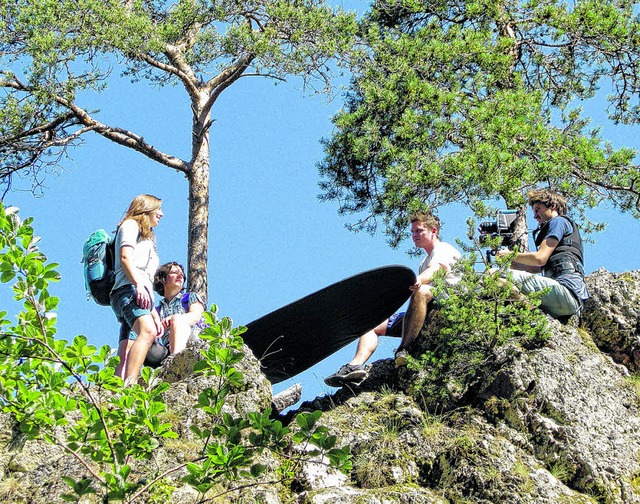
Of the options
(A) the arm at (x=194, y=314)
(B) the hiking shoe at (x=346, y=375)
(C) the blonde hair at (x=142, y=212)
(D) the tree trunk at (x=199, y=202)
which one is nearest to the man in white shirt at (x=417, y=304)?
(B) the hiking shoe at (x=346, y=375)

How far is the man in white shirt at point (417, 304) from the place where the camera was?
24.5ft

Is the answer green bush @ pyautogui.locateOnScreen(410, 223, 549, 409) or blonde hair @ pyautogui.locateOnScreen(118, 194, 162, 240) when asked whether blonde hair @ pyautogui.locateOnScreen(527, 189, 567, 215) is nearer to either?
green bush @ pyautogui.locateOnScreen(410, 223, 549, 409)

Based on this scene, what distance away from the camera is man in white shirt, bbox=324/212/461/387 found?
294 inches

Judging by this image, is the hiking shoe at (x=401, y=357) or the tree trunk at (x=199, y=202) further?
the tree trunk at (x=199, y=202)

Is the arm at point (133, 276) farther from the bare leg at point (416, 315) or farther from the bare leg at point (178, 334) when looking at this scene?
the bare leg at point (416, 315)

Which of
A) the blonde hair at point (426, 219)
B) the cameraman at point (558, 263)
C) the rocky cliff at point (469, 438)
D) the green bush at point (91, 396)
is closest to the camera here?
the green bush at point (91, 396)

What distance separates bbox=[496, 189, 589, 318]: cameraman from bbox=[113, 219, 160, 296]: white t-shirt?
112 inches

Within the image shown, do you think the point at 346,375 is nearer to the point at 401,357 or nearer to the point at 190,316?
the point at 401,357

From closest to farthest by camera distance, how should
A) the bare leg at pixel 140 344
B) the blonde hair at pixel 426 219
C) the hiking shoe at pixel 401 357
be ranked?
the bare leg at pixel 140 344
the hiking shoe at pixel 401 357
the blonde hair at pixel 426 219

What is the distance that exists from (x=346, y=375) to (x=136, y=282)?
1768 millimetres

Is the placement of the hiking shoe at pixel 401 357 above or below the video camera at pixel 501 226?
below

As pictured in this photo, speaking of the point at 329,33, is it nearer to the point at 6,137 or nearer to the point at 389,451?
the point at 6,137

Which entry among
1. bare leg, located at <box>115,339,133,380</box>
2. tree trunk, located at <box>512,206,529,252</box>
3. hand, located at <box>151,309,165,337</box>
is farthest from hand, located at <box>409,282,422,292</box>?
tree trunk, located at <box>512,206,529,252</box>

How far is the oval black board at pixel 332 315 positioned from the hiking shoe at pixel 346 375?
0.34 metres
